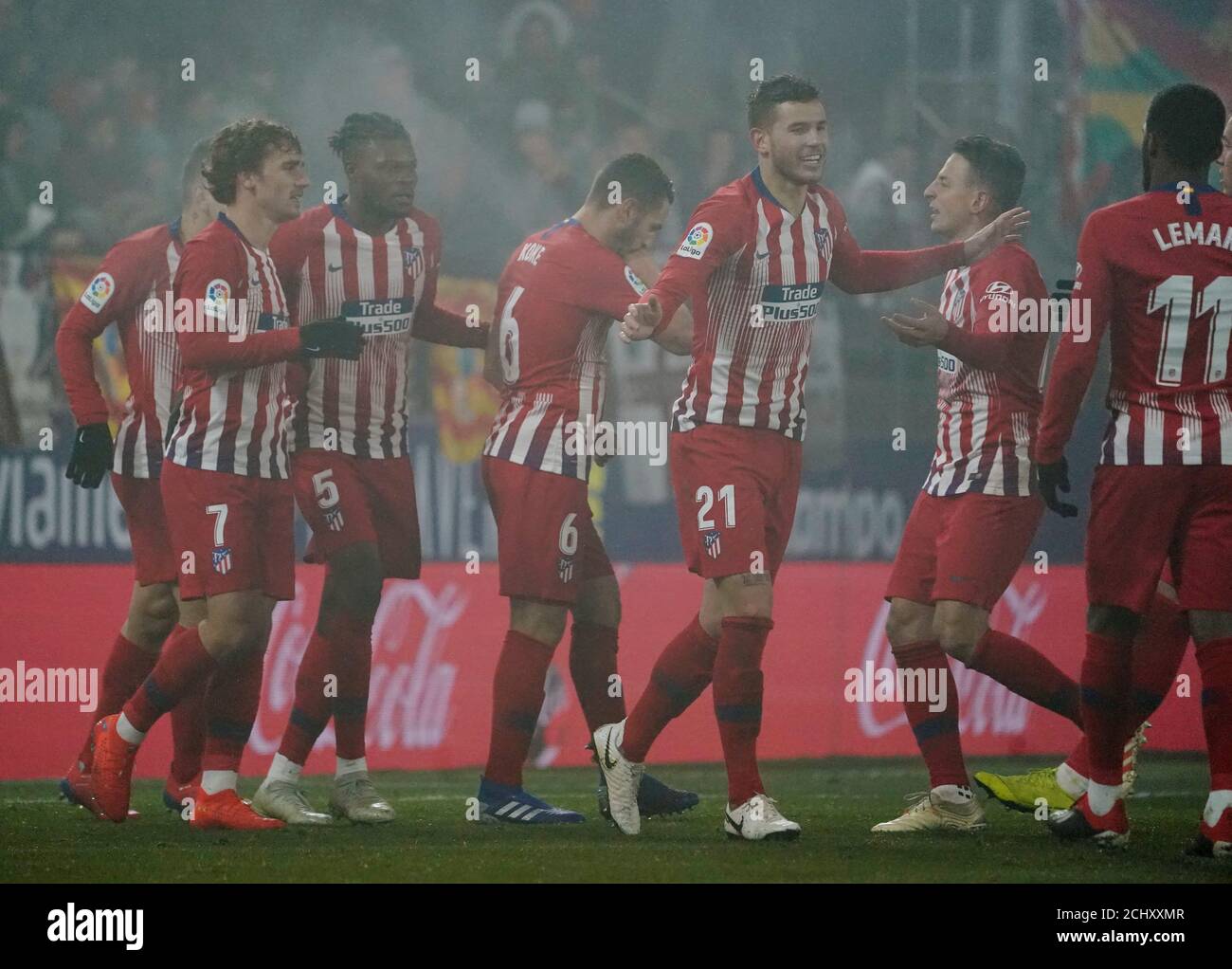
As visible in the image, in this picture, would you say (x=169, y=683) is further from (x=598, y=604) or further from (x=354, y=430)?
(x=598, y=604)

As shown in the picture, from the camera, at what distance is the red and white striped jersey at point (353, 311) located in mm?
5883

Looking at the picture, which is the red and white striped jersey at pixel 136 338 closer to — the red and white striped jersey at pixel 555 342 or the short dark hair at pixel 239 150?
the short dark hair at pixel 239 150

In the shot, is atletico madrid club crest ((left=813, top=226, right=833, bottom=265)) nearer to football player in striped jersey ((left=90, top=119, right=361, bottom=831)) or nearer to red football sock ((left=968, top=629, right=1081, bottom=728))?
red football sock ((left=968, top=629, right=1081, bottom=728))

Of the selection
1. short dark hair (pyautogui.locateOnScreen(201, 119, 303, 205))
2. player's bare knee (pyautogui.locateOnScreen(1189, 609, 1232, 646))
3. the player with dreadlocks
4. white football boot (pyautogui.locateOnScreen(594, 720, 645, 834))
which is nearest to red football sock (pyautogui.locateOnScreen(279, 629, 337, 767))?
the player with dreadlocks

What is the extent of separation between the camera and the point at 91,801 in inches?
226

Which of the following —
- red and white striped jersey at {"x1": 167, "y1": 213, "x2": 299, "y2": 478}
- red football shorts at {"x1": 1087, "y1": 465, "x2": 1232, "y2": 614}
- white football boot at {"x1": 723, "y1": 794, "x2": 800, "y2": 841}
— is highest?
red and white striped jersey at {"x1": 167, "y1": 213, "x2": 299, "y2": 478}

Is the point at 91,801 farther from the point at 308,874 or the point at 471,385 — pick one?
the point at 471,385

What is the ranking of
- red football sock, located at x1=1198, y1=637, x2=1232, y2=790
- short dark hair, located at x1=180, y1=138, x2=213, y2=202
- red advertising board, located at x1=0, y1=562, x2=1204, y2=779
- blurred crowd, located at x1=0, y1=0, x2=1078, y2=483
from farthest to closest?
1. red advertising board, located at x1=0, y1=562, x2=1204, y2=779
2. blurred crowd, located at x1=0, y1=0, x2=1078, y2=483
3. short dark hair, located at x1=180, y1=138, x2=213, y2=202
4. red football sock, located at x1=1198, y1=637, x2=1232, y2=790

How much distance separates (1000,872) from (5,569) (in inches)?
176

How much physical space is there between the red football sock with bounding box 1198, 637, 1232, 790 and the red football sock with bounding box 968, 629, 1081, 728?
64 centimetres

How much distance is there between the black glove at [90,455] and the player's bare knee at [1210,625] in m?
3.45

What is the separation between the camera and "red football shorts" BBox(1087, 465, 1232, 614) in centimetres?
493

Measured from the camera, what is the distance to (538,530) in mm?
5672

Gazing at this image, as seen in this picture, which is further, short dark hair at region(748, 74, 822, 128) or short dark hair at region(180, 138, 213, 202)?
short dark hair at region(180, 138, 213, 202)
